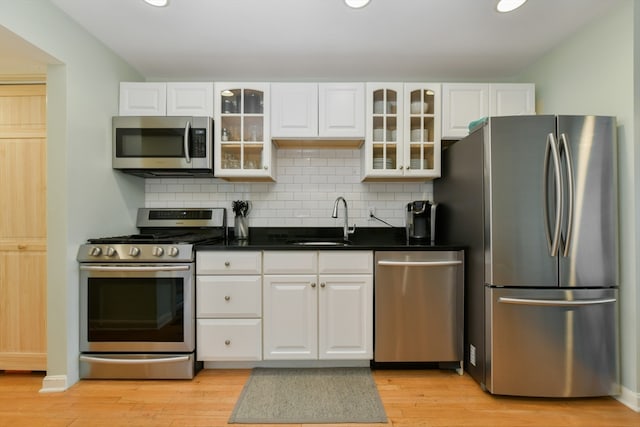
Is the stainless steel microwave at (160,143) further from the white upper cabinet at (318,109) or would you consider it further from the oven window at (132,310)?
the oven window at (132,310)

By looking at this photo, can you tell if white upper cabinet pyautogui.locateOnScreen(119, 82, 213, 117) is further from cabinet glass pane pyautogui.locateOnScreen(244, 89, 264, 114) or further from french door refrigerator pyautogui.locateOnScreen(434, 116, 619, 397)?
french door refrigerator pyautogui.locateOnScreen(434, 116, 619, 397)

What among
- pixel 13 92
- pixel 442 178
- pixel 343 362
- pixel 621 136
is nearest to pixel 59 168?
pixel 13 92

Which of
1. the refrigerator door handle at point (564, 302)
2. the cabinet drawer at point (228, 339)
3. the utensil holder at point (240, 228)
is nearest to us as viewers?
the refrigerator door handle at point (564, 302)

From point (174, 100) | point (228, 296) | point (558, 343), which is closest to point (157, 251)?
point (228, 296)

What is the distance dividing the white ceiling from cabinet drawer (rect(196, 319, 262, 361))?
2050 millimetres

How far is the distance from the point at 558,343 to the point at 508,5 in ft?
6.77

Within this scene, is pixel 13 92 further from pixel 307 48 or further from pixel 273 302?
pixel 273 302

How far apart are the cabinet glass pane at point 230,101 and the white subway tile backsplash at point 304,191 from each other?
0.56 m

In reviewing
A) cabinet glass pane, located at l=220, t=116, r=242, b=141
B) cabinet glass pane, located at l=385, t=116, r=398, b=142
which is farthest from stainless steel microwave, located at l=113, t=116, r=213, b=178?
cabinet glass pane, located at l=385, t=116, r=398, b=142

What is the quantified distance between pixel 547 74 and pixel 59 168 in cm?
363

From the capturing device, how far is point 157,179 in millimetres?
3025

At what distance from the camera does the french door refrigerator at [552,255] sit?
1960 millimetres

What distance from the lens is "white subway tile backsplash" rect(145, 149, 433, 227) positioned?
303 cm

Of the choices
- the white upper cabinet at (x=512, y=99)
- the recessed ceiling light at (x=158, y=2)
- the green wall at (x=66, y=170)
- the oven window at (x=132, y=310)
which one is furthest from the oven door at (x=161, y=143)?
the white upper cabinet at (x=512, y=99)
